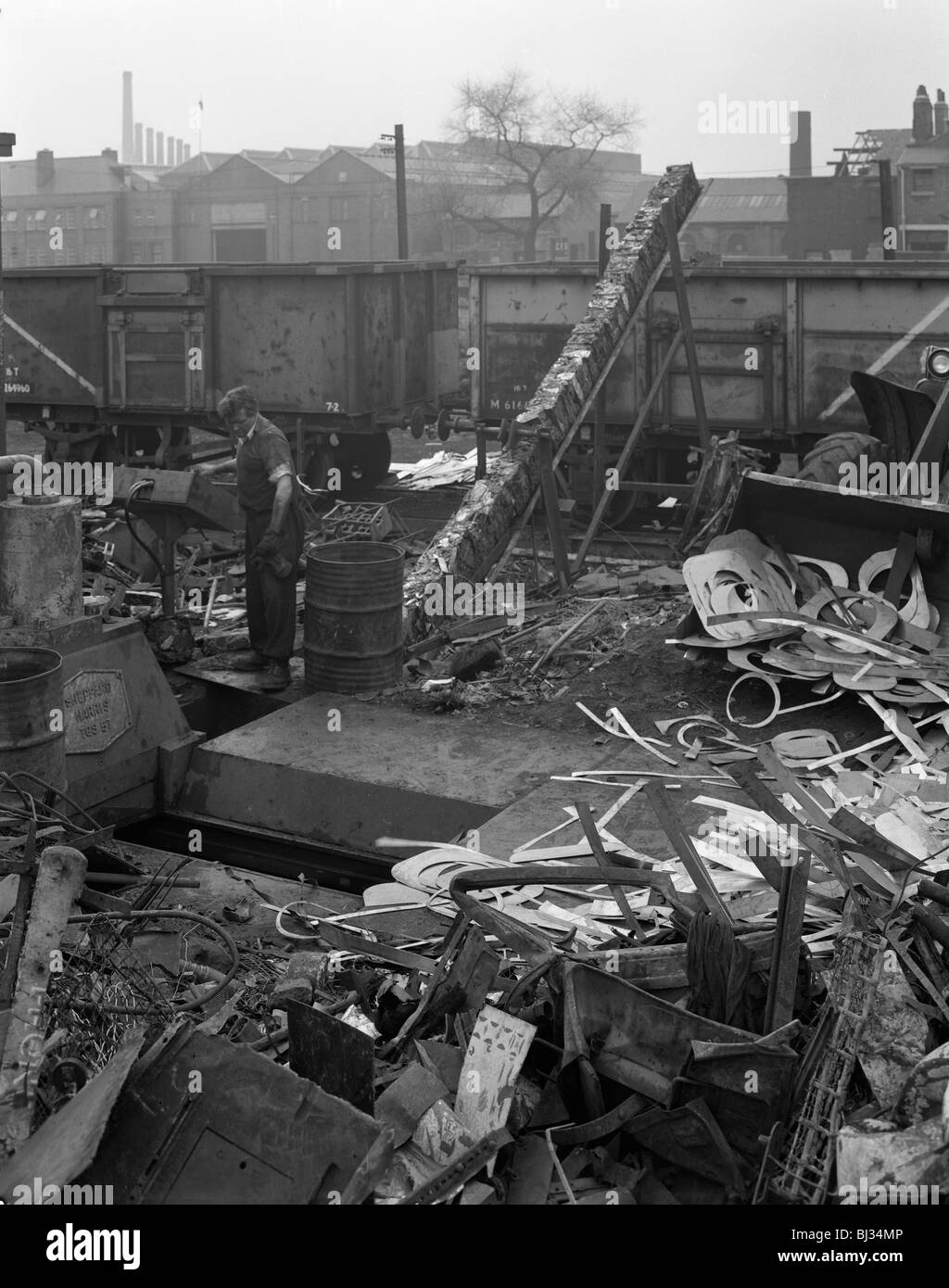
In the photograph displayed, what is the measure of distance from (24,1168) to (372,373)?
1182cm

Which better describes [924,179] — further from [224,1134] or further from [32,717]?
[224,1134]

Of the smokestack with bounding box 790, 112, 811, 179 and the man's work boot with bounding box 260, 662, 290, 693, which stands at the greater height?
the smokestack with bounding box 790, 112, 811, 179

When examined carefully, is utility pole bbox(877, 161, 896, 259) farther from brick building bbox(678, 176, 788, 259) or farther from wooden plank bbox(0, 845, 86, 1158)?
brick building bbox(678, 176, 788, 259)

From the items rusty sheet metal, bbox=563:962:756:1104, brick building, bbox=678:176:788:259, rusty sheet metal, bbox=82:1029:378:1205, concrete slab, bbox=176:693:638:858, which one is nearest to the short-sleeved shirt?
concrete slab, bbox=176:693:638:858

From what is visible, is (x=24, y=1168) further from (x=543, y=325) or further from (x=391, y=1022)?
(x=543, y=325)

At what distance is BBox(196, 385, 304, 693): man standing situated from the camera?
8539mm

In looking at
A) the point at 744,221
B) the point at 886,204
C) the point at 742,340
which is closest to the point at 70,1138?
the point at 742,340

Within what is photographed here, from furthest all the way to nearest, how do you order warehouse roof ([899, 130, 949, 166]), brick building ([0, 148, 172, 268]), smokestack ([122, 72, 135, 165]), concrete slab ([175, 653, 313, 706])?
smokestack ([122, 72, 135, 165])
brick building ([0, 148, 172, 268])
warehouse roof ([899, 130, 949, 166])
concrete slab ([175, 653, 313, 706])

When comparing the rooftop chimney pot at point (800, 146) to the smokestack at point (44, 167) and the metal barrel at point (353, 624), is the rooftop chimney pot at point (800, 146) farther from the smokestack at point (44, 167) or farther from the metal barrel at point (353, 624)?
the metal barrel at point (353, 624)

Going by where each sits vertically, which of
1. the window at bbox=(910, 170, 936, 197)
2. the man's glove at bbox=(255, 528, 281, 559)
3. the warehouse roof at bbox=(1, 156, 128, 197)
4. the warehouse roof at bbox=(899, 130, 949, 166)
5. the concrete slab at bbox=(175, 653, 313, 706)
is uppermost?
the warehouse roof at bbox=(1, 156, 128, 197)

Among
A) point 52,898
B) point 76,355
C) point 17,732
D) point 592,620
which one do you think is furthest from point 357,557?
point 76,355

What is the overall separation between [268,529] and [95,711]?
1.78 meters

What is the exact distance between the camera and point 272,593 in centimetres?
874

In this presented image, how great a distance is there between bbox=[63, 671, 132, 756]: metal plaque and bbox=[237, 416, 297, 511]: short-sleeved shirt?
1.70m
